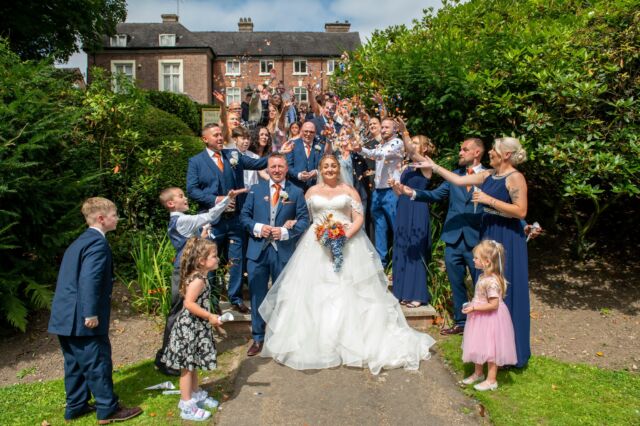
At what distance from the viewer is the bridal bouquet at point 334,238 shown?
18.6ft

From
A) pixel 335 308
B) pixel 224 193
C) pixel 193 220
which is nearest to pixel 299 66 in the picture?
pixel 224 193

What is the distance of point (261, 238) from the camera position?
559cm

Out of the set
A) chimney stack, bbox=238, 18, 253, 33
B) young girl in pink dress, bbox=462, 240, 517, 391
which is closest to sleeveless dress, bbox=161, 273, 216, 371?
young girl in pink dress, bbox=462, 240, 517, 391

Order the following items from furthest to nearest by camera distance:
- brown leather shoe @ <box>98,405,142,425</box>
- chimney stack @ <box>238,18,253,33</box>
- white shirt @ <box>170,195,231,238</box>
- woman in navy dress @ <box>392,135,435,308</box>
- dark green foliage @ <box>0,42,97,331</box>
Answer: chimney stack @ <box>238,18,253,33</box>, woman in navy dress @ <box>392,135,435,308</box>, dark green foliage @ <box>0,42,97,331</box>, white shirt @ <box>170,195,231,238</box>, brown leather shoe @ <box>98,405,142,425</box>

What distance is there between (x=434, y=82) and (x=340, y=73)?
2.92 metres

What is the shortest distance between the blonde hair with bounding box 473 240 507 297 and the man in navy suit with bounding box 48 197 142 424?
3446 mm

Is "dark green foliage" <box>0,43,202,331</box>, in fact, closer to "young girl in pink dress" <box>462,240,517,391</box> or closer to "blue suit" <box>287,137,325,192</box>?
"blue suit" <box>287,137,325,192</box>

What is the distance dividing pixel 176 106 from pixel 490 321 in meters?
27.4

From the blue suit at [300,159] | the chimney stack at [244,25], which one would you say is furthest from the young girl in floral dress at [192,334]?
the chimney stack at [244,25]

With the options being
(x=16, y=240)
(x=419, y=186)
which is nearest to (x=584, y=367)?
(x=419, y=186)

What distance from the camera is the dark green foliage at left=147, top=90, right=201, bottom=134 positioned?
27641mm

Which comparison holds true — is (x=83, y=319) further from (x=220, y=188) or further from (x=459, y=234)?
(x=459, y=234)

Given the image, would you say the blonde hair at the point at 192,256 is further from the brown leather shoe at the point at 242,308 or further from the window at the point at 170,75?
the window at the point at 170,75

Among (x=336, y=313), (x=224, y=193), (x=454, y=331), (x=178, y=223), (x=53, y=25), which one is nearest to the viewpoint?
(x=178, y=223)
